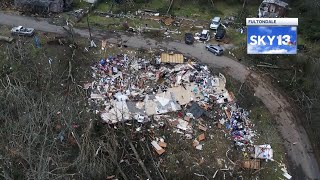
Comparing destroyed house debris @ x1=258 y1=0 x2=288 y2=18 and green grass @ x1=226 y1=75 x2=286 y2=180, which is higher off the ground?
destroyed house debris @ x1=258 y1=0 x2=288 y2=18

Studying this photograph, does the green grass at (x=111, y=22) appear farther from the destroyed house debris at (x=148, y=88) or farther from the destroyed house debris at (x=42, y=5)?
the destroyed house debris at (x=148, y=88)

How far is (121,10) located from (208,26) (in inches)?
248

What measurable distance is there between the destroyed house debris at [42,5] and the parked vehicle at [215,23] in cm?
1036

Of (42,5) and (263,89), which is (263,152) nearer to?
(263,89)

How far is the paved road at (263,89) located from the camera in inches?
858

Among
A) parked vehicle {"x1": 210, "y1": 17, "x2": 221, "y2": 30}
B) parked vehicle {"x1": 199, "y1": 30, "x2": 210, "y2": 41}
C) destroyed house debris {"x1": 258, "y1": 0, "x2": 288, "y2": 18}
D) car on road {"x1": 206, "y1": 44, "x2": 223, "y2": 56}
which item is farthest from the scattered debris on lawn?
destroyed house debris {"x1": 258, "y1": 0, "x2": 288, "y2": 18}

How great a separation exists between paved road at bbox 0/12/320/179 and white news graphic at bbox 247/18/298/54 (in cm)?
178

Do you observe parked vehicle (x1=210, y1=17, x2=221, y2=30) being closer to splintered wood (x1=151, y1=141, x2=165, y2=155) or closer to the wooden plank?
splintered wood (x1=151, y1=141, x2=165, y2=155)

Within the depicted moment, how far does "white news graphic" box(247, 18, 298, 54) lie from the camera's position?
25109 millimetres

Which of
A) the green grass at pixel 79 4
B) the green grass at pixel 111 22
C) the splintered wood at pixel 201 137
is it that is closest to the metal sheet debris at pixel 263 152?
the splintered wood at pixel 201 137

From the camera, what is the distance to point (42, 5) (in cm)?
2953

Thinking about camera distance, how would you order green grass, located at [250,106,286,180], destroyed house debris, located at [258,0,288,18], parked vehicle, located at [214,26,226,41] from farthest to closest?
destroyed house debris, located at [258,0,288,18] < parked vehicle, located at [214,26,226,41] < green grass, located at [250,106,286,180]

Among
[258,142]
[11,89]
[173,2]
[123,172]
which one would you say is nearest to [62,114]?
[11,89]

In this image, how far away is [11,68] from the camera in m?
24.6
